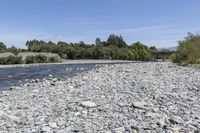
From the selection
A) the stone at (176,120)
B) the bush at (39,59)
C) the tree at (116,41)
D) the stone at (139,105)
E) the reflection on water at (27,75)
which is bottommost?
the reflection on water at (27,75)

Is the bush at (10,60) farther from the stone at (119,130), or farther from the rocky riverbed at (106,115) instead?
the stone at (119,130)

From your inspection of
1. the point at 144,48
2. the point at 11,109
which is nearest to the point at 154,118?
the point at 11,109

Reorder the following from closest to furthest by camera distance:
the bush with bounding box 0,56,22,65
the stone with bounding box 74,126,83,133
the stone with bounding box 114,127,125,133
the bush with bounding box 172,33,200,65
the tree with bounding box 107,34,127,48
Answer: the stone with bounding box 114,127,125,133, the stone with bounding box 74,126,83,133, the bush with bounding box 172,33,200,65, the bush with bounding box 0,56,22,65, the tree with bounding box 107,34,127,48

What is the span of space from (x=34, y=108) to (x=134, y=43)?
438 feet

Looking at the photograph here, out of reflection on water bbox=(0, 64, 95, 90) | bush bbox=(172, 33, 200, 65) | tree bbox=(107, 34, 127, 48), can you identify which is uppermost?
tree bbox=(107, 34, 127, 48)

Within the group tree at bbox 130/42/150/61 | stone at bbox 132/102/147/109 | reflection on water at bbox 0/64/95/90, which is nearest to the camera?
stone at bbox 132/102/147/109

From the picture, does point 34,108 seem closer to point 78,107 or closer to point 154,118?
point 78,107

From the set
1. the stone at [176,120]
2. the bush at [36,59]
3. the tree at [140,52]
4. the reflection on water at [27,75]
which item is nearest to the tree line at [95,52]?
the tree at [140,52]

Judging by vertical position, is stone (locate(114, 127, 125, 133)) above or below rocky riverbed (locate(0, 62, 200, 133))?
below

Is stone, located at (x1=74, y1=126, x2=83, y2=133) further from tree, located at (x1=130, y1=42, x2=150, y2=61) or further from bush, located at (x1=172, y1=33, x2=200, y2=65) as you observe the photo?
tree, located at (x1=130, y1=42, x2=150, y2=61)

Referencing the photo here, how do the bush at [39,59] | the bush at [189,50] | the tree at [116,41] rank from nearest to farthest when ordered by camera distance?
1. the bush at [189,50]
2. the bush at [39,59]
3. the tree at [116,41]

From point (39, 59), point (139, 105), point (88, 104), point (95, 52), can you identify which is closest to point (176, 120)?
point (139, 105)

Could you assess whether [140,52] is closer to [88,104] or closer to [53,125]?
[88,104]

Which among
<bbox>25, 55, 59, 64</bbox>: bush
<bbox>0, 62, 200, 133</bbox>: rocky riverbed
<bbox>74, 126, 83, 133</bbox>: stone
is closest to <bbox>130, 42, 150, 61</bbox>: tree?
<bbox>25, 55, 59, 64</bbox>: bush
